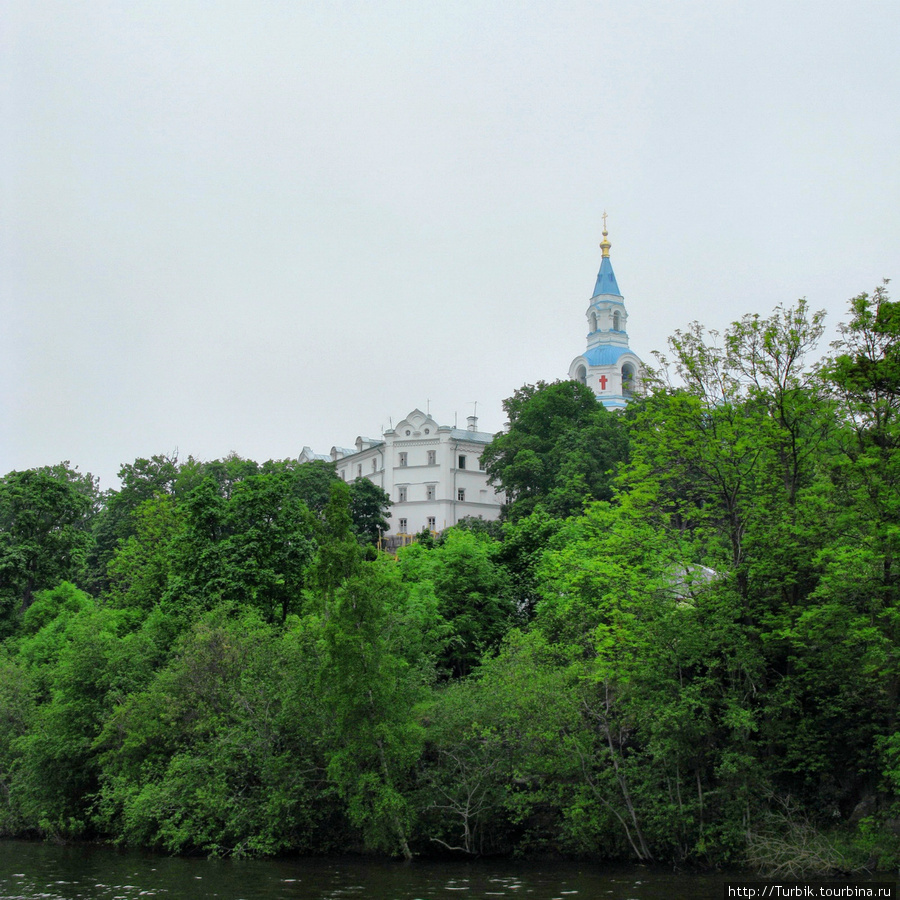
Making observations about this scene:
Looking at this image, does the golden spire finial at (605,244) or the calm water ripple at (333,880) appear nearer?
the calm water ripple at (333,880)

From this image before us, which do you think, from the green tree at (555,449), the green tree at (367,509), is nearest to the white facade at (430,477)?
the green tree at (367,509)

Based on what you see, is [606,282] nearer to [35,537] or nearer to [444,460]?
[444,460]

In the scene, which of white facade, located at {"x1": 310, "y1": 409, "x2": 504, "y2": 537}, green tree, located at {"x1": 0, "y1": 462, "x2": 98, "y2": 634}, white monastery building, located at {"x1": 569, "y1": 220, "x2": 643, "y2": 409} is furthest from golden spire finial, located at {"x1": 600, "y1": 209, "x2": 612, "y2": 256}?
green tree, located at {"x1": 0, "y1": 462, "x2": 98, "y2": 634}

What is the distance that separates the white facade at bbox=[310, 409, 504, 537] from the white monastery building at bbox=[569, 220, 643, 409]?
12.3 metres

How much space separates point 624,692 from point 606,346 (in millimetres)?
75478

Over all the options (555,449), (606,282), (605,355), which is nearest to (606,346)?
(605,355)

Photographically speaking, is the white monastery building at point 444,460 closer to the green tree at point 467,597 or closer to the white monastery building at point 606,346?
the white monastery building at point 606,346

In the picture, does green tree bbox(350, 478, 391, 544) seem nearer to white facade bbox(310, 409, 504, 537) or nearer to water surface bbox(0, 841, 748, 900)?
white facade bbox(310, 409, 504, 537)

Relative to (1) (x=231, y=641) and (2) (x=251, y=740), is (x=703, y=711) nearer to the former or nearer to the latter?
(2) (x=251, y=740)

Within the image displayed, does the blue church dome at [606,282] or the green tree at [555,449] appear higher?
the blue church dome at [606,282]

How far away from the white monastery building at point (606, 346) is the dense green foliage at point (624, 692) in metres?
63.7

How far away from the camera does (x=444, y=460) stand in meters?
90.8

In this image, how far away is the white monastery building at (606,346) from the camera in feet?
311

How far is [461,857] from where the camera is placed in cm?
2581
